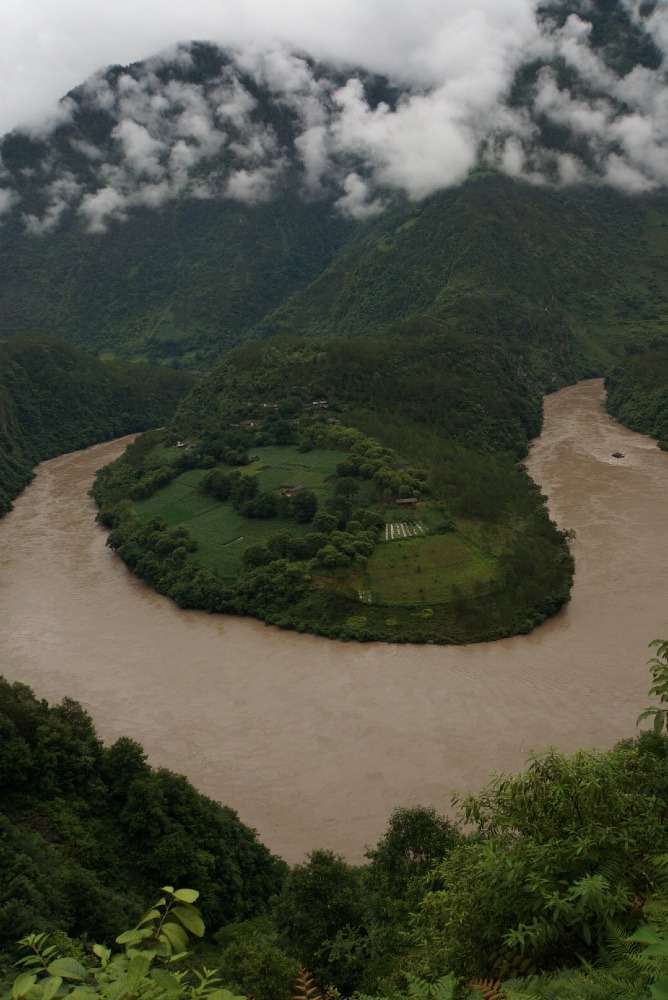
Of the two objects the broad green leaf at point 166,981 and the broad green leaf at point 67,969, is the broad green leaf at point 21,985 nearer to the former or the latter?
the broad green leaf at point 67,969

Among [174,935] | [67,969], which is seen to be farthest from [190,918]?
[67,969]

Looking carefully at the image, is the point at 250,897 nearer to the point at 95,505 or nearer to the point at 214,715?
the point at 214,715

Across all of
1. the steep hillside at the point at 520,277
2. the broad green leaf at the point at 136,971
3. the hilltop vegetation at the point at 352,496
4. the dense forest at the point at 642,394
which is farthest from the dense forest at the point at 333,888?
the steep hillside at the point at 520,277

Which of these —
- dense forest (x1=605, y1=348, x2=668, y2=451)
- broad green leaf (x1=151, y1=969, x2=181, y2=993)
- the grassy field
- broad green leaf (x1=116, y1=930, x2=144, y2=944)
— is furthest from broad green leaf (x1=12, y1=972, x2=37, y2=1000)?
dense forest (x1=605, y1=348, x2=668, y2=451)

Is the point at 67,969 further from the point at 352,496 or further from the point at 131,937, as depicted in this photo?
the point at 352,496

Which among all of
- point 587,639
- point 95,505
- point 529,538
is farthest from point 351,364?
point 587,639

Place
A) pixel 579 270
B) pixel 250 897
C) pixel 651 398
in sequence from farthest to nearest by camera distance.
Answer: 1. pixel 579 270
2. pixel 651 398
3. pixel 250 897
